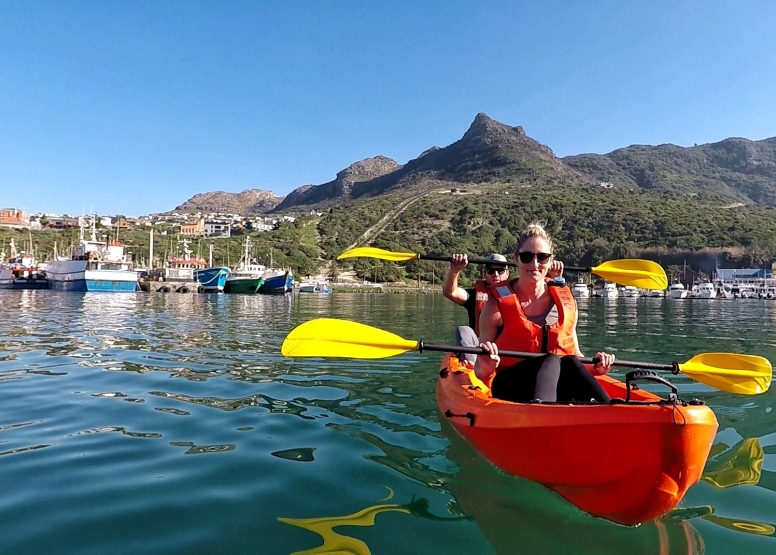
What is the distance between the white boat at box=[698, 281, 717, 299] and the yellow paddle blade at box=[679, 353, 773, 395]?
76.5 metres

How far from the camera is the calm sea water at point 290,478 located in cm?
331

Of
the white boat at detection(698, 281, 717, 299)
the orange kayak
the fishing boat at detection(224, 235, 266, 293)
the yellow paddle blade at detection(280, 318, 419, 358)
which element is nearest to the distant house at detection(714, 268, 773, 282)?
the white boat at detection(698, 281, 717, 299)

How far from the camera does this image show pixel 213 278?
60.1 metres

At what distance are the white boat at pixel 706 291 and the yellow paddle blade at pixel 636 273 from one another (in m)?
74.3

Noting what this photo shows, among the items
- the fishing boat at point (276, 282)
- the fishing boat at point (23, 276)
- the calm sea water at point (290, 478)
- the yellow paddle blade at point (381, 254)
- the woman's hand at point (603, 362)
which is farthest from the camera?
the fishing boat at point (23, 276)

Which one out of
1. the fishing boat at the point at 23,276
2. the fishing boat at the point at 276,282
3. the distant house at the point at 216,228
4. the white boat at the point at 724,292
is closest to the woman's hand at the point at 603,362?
the fishing boat at the point at 276,282

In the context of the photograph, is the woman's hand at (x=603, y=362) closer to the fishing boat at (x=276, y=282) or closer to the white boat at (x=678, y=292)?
the fishing boat at (x=276, y=282)

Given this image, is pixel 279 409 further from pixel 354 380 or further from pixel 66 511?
pixel 66 511

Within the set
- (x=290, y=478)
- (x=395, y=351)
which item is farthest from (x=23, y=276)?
(x=290, y=478)

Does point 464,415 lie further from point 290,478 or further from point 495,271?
point 495,271

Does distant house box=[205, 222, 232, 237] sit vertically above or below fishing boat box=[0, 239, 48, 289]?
above

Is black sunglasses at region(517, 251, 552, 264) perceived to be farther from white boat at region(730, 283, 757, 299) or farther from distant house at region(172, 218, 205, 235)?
distant house at region(172, 218, 205, 235)

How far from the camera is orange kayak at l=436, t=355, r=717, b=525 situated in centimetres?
310

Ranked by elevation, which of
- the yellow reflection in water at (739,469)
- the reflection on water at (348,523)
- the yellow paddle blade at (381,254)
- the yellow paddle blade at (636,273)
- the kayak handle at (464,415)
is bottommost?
the yellow reflection in water at (739,469)
